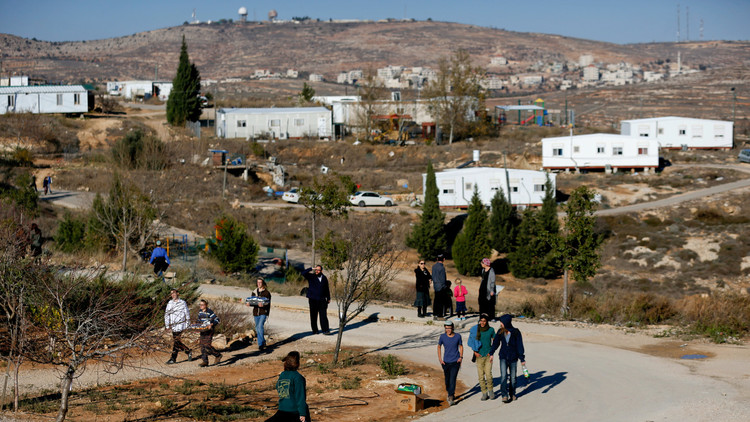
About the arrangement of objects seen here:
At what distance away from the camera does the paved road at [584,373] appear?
1195cm

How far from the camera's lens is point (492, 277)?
55.2ft

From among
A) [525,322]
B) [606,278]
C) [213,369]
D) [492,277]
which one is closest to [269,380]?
[213,369]

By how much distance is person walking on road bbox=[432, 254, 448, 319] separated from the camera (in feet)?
60.0

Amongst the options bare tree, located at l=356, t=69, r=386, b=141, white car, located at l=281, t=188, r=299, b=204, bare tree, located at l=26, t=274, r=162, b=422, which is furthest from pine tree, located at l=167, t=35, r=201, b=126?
bare tree, located at l=26, t=274, r=162, b=422

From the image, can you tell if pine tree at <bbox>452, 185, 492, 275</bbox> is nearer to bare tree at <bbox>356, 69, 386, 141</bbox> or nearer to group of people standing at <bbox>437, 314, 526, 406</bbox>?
group of people standing at <bbox>437, 314, 526, 406</bbox>

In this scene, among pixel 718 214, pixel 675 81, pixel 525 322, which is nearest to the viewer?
pixel 525 322

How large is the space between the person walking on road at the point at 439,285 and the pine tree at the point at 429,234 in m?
21.2

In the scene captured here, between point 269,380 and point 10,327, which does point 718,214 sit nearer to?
point 269,380

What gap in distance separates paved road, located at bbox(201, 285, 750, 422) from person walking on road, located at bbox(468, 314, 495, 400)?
0.34 meters

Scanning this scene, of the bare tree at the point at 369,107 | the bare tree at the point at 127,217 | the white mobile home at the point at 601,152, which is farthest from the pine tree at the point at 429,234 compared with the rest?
the bare tree at the point at 369,107

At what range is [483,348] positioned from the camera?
1235 centimetres

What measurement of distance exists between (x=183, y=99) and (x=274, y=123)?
29.9ft

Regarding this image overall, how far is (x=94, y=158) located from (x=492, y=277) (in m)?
47.5

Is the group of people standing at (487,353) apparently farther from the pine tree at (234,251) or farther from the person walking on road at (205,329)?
the pine tree at (234,251)
